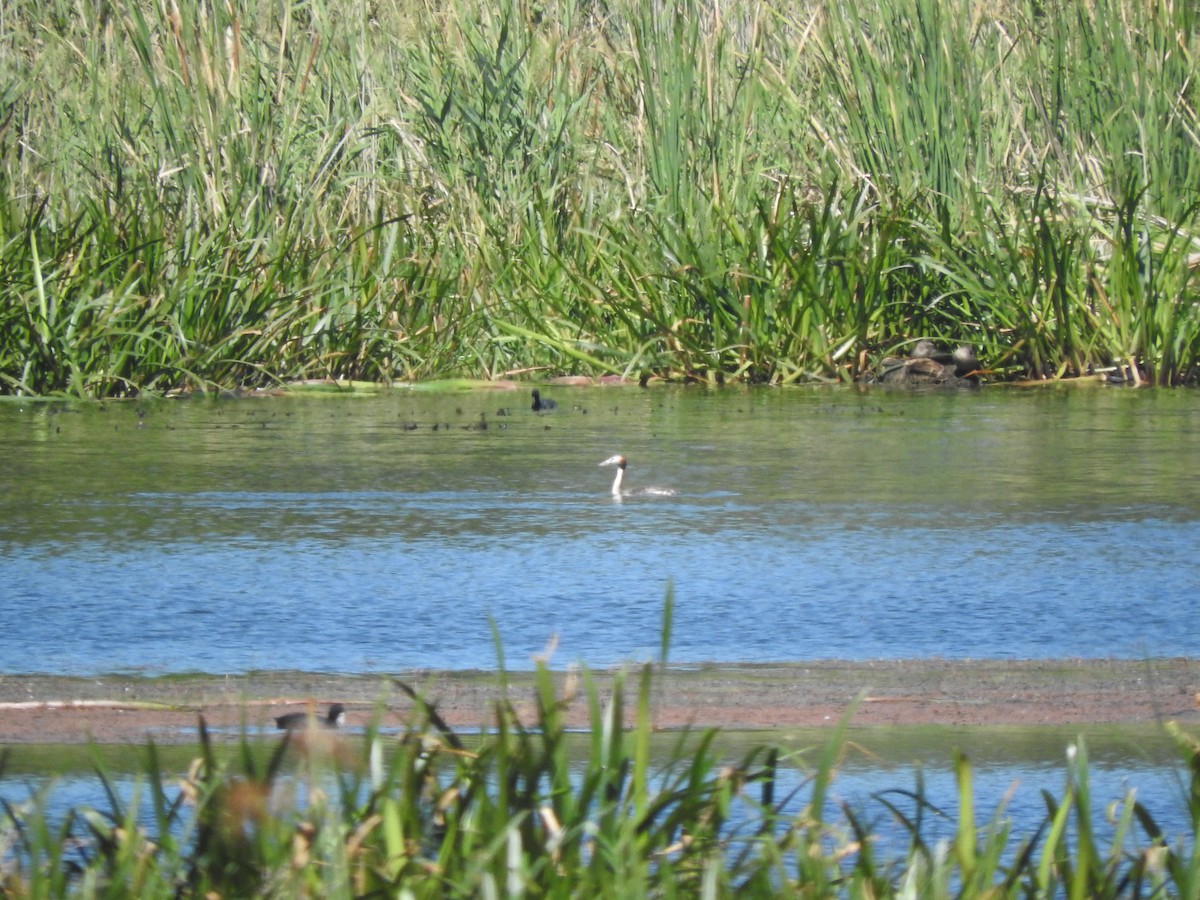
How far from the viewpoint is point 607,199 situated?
979 cm

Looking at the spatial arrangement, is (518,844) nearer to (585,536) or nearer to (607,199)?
(585,536)

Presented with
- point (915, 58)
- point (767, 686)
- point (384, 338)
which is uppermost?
point (915, 58)

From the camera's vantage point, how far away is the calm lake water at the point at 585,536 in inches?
148

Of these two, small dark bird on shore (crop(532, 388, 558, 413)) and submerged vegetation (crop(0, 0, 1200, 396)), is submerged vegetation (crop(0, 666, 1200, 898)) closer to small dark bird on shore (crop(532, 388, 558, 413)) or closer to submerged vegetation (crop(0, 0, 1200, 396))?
small dark bird on shore (crop(532, 388, 558, 413))

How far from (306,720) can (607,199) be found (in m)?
7.08

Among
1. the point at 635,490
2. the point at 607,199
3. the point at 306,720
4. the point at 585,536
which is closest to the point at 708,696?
the point at 306,720

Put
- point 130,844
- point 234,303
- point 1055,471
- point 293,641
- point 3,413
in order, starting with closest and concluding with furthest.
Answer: point 130,844
point 293,641
point 1055,471
point 3,413
point 234,303

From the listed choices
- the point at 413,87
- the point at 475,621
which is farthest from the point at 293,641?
the point at 413,87

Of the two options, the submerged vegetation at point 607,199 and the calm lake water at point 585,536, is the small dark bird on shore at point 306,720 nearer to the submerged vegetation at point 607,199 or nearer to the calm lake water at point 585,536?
the calm lake water at point 585,536

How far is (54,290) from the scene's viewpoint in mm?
7898

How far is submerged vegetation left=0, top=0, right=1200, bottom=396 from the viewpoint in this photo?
834 centimetres

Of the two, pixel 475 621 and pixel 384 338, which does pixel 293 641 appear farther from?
Answer: pixel 384 338

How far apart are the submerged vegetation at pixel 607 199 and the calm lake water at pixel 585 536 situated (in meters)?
0.89

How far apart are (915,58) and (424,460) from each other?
3692mm
